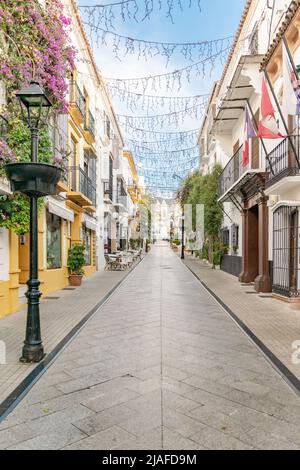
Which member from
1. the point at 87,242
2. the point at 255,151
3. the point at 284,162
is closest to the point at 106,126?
the point at 87,242

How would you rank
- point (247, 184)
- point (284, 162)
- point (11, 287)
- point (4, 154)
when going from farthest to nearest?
point (247, 184) < point (284, 162) < point (11, 287) < point (4, 154)

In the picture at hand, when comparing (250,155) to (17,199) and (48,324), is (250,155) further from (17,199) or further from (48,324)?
(48,324)

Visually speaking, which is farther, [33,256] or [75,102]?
[75,102]

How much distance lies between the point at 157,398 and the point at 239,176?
1299 centimetres

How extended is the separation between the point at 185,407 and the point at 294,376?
1.73 metres

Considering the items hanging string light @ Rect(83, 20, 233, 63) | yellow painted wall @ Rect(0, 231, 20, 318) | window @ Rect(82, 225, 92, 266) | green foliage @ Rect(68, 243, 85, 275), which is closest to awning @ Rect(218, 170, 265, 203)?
hanging string light @ Rect(83, 20, 233, 63)

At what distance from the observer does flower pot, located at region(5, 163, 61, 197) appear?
5164 millimetres

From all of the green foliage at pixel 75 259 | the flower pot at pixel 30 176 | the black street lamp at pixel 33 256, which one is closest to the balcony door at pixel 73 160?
the green foliage at pixel 75 259

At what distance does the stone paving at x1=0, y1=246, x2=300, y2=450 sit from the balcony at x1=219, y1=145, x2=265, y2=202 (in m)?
7.29

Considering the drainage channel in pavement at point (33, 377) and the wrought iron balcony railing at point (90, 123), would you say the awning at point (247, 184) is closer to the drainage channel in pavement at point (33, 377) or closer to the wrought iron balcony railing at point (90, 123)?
the wrought iron balcony railing at point (90, 123)

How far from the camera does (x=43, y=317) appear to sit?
8477 millimetres

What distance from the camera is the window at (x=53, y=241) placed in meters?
13.0

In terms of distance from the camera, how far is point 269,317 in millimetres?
8633
